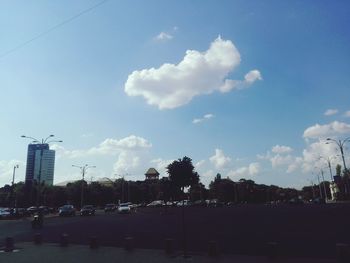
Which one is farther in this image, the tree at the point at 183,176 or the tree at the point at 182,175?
the tree at the point at 182,175

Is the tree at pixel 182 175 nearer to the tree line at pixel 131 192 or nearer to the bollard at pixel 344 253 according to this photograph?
the tree line at pixel 131 192

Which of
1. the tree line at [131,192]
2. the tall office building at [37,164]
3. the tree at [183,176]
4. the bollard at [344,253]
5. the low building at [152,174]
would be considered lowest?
the bollard at [344,253]

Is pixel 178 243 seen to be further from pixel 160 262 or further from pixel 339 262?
pixel 339 262

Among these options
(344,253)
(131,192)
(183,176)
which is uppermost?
(131,192)

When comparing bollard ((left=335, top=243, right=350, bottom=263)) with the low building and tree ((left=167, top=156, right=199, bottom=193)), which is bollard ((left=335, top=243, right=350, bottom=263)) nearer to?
tree ((left=167, top=156, right=199, bottom=193))

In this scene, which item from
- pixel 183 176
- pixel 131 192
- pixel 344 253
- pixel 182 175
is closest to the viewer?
pixel 344 253

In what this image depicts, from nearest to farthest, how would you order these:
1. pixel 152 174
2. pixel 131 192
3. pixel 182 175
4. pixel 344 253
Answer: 1. pixel 344 253
2. pixel 182 175
3. pixel 131 192
4. pixel 152 174

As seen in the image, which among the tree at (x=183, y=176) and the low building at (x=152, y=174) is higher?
the low building at (x=152, y=174)

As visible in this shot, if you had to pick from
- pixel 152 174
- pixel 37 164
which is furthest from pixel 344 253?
pixel 152 174

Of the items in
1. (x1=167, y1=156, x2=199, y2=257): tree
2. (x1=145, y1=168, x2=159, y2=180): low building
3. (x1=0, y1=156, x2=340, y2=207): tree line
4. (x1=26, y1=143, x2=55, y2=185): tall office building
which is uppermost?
(x1=145, y1=168, x2=159, y2=180): low building

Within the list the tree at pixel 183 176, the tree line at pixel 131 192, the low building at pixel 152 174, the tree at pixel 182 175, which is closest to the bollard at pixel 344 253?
the tree at pixel 183 176

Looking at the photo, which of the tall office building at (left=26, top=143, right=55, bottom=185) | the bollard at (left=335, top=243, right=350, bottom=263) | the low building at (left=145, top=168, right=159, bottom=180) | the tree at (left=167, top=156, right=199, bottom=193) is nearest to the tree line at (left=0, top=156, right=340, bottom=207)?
the tree at (left=167, top=156, right=199, bottom=193)

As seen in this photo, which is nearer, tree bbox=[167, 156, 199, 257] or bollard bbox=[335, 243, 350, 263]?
bollard bbox=[335, 243, 350, 263]

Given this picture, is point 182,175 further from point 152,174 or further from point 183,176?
point 152,174
